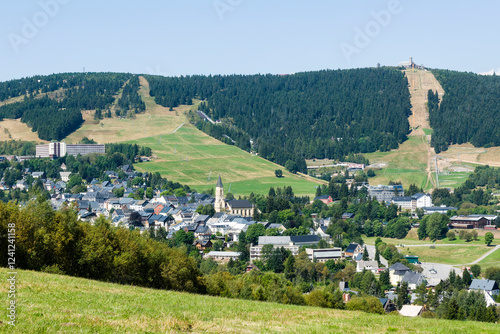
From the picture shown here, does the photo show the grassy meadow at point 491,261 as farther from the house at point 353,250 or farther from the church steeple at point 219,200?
the church steeple at point 219,200

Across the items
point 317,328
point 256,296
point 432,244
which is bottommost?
point 432,244

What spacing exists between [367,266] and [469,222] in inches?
1460

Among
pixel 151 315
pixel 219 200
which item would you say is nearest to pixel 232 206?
pixel 219 200

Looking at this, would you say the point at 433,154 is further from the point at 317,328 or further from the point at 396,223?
the point at 317,328

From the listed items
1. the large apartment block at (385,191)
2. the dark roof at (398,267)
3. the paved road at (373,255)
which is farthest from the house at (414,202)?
the dark roof at (398,267)

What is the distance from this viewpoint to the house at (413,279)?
236 ft

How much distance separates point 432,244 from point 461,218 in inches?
598

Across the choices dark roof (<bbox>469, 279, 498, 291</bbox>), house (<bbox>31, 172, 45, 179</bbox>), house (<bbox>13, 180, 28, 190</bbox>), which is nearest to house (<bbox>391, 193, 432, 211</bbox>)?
dark roof (<bbox>469, 279, 498, 291</bbox>)

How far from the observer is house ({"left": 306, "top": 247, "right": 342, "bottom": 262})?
277 feet

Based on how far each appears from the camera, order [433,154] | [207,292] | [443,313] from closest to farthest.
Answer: [207,292], [443,313], [433,154]

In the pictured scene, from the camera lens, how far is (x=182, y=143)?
188 meters

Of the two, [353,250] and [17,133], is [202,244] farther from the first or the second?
[17,133]

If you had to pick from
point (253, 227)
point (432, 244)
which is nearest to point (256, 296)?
point (253, 227)

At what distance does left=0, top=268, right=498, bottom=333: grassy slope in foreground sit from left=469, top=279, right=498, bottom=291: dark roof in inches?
1851
